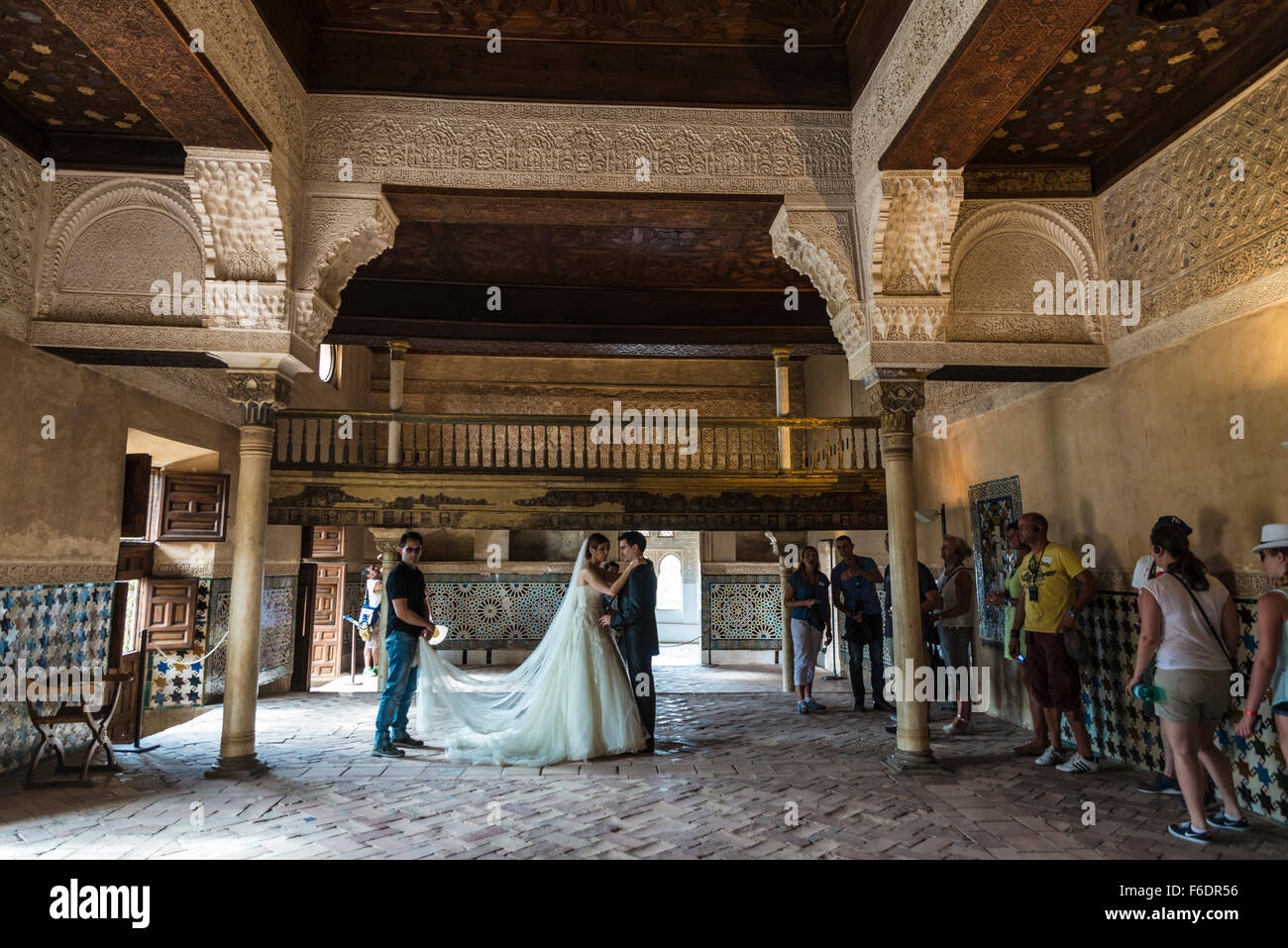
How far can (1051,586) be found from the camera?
18.9 ft

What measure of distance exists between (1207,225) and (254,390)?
7.02 metres

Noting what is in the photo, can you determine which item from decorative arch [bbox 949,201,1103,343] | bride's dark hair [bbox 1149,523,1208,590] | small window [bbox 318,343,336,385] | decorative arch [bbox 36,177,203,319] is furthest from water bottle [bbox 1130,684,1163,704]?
small window [bbox 318,343,336,385]

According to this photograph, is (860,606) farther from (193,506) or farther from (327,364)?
(327,364)

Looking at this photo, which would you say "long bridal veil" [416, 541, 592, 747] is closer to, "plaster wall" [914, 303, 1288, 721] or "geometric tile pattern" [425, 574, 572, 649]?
"plaster wall" [914, 303, 1288, 721]

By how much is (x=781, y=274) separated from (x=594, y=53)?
3872 millimetres

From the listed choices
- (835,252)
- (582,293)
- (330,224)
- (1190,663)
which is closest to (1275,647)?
(1190,663)

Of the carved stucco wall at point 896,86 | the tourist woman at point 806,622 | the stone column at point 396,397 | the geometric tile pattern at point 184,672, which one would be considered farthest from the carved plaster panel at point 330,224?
the tourist woman at point 806,622

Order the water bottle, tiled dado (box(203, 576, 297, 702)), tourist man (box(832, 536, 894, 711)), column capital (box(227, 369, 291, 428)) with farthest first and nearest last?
1. tiled dado (box(203, 576, 297, 702))
2. tourist man (box(832, 536, 894, 711))
3. column capital (box(227, 369, 291, 428))
4. the water bottle

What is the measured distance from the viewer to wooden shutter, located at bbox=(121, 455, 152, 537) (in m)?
6.87

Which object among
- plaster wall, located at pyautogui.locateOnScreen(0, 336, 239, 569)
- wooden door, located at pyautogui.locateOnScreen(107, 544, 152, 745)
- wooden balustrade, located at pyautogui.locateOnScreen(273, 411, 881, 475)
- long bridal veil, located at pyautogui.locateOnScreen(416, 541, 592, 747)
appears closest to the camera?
plaster wall, located at pyautogui.locateOnScreen(0, 336, 239, 569)

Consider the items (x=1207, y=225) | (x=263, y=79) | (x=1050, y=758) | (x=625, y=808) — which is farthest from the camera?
(x=1050, y=758)

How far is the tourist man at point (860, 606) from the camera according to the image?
8422 millimetres

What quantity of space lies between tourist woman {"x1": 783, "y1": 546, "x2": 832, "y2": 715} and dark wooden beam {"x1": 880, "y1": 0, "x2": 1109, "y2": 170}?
14.7ft

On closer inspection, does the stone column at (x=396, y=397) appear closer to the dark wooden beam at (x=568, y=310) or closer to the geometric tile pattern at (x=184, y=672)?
the dark wooden beam at (x=568, y=310)
